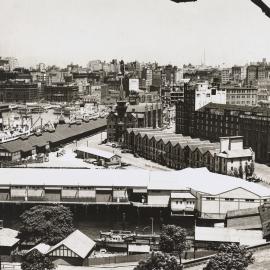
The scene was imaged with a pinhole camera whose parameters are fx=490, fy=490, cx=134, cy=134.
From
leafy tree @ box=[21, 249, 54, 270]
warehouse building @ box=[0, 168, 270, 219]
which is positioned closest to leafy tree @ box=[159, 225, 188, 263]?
leafy tree @ box=[21, 249, 54, 270]

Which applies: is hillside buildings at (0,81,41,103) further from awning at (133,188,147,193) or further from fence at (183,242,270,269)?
fence at (183,242,270,269)

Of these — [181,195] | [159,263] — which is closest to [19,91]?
[181,195]

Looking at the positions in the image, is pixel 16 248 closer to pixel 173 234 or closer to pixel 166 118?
pixel 173 234

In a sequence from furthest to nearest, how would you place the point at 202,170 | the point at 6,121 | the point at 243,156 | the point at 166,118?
the point at 166,118 < the point at 6,121 < the point at 243,156 < the point at 202,170

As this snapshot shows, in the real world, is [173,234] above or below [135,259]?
above

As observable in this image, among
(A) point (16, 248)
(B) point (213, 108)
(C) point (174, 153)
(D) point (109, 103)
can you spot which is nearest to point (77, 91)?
(D) point (109, 103)

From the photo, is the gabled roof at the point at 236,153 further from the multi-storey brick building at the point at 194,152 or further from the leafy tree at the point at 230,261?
the leafy tree at the point at 230,261

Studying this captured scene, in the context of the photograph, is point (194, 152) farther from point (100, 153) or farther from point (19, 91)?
point (19, 91)
